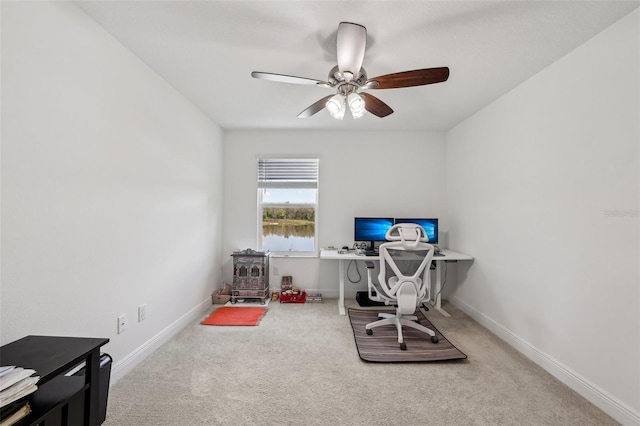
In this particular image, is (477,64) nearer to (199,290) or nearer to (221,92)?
(221,92)

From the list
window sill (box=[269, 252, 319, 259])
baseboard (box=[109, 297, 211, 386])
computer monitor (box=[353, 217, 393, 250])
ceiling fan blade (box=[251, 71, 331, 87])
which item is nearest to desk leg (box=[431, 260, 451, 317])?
computer monitor (box=[353, 217, 393, 250])

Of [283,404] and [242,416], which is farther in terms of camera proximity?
[283,404]

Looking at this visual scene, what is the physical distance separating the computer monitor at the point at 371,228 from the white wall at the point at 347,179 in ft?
0.93

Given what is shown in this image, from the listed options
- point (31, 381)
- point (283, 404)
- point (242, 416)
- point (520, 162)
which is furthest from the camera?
point (520, 162)

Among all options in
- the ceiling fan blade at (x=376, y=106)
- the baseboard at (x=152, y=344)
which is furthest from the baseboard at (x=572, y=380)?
the baseboard at (x=152, y=344)

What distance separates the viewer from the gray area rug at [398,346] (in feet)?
7.23

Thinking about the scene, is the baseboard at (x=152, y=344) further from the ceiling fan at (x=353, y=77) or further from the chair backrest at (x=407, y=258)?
the ceiling fan at (x=353, y=77)

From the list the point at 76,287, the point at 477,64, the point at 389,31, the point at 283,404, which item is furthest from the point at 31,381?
the point at 477,64

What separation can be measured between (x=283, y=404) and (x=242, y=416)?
25 centimetres

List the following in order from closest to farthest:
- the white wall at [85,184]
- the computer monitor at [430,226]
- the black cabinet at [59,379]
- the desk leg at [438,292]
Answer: the black cabinet at [59,379], the white wall at [85,184], the desk leg at [438,292], the computer monitor at [430,226]

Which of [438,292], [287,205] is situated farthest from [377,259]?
[287,205]

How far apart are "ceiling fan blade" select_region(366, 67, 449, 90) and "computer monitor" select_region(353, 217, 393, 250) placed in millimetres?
2031

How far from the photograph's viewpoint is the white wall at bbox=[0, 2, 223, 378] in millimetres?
1287

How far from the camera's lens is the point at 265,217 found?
4.01 metres
